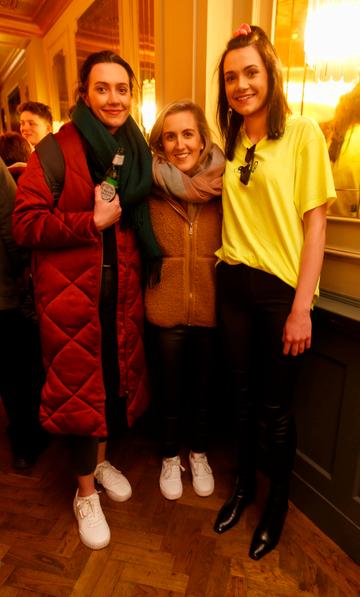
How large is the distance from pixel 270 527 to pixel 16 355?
47.8 inches

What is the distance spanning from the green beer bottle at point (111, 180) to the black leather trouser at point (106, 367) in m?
0.24

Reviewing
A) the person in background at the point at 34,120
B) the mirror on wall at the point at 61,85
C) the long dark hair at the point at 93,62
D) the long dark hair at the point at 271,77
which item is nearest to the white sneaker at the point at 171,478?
the long dark hair at the point at 271,77

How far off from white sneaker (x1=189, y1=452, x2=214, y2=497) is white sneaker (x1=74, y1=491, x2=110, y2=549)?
15.6 inches

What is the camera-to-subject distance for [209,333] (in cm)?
150

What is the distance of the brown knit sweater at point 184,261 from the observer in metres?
1.37

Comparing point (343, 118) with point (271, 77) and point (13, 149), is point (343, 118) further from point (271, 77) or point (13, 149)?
point (13, 149)

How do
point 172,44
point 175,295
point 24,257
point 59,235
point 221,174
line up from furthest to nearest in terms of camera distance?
point 172,44 < point 24,257 < point 175,295 < point 221,174 < point 59,235

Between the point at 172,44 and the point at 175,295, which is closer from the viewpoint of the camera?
the point at 175,295

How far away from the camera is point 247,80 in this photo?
1.11 meters

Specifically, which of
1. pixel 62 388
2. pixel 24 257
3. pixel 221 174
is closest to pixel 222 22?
pixel 221 174

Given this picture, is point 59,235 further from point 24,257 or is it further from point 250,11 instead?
point 250,11

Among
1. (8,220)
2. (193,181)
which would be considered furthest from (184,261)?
(8,220)

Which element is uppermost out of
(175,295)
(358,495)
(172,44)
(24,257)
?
(172,44)

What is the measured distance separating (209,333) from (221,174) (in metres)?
0.57
